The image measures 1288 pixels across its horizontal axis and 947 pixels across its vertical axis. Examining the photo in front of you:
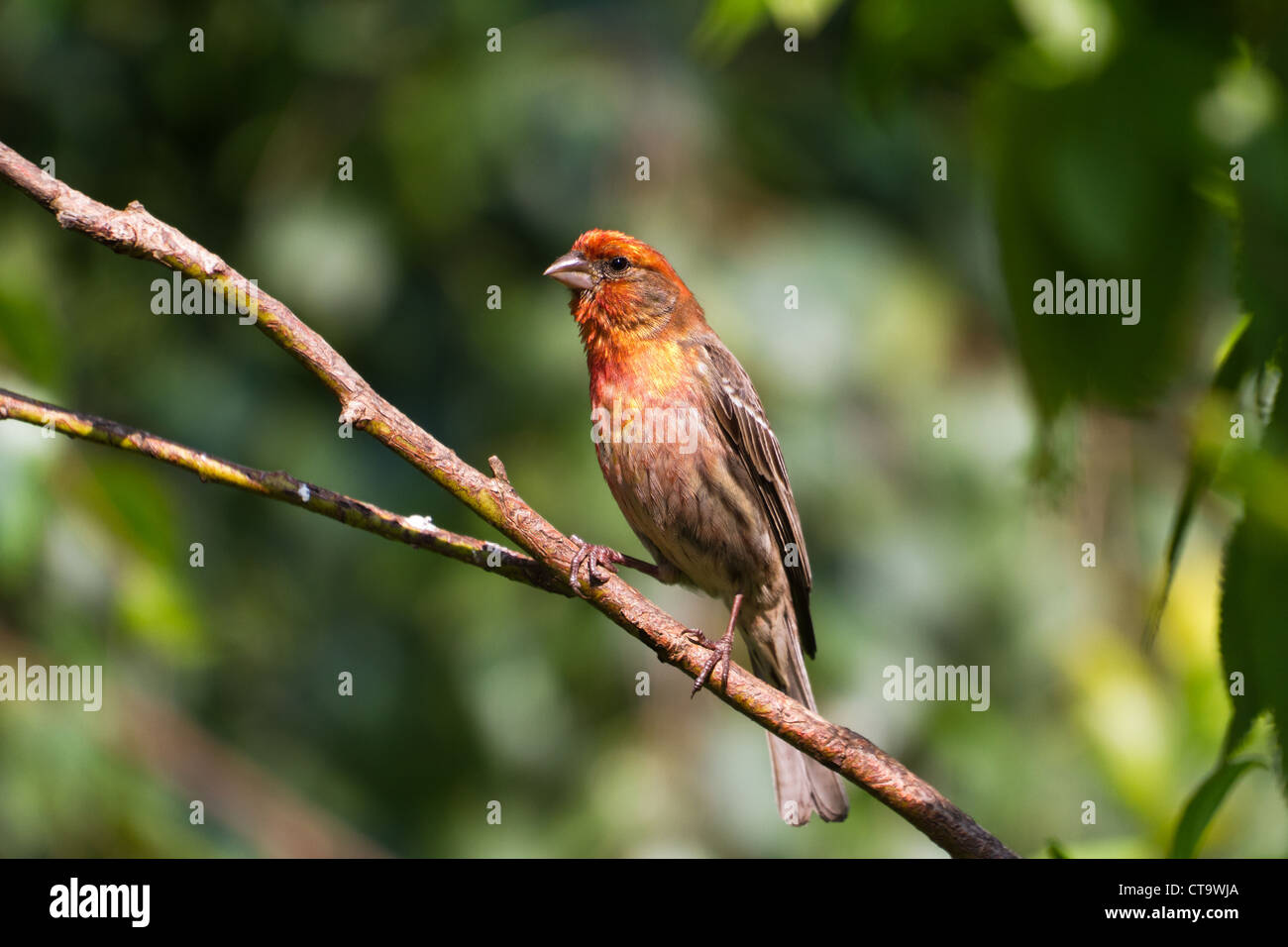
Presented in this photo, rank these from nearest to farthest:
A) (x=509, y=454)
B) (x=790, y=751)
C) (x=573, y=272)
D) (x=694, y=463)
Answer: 1. (x=790, y=751)
2. (x=694, y=463)
3. (x=573, y=272)
4. (x=509, y=454)

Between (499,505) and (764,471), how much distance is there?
89.7 inches

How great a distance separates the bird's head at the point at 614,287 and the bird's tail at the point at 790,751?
1.25 meters

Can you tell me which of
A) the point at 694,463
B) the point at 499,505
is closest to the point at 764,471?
the point at 694,463

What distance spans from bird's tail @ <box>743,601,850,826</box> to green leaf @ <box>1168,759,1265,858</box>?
211cm

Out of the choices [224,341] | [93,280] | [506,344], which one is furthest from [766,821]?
[93,280]

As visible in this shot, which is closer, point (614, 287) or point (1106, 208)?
point (1106, 208)

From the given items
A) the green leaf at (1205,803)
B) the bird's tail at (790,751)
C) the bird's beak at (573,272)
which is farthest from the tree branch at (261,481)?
the bird's beak at (573,272)

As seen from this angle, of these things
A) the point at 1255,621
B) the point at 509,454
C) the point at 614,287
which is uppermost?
the point at 614,287

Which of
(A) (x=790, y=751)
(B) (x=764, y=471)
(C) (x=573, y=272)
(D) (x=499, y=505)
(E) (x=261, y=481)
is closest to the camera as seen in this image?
(E) (x=261, y=481)

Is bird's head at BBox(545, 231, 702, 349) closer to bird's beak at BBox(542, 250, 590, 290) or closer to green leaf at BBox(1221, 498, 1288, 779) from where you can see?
bird's beak at BBox(542, 250, 590, 290)

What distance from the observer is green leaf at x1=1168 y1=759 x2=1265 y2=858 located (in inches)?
66.2

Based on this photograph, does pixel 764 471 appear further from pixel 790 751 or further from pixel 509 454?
pixel 509 454

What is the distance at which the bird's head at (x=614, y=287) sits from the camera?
4629 millimetres

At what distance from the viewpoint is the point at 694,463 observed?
460 cm
